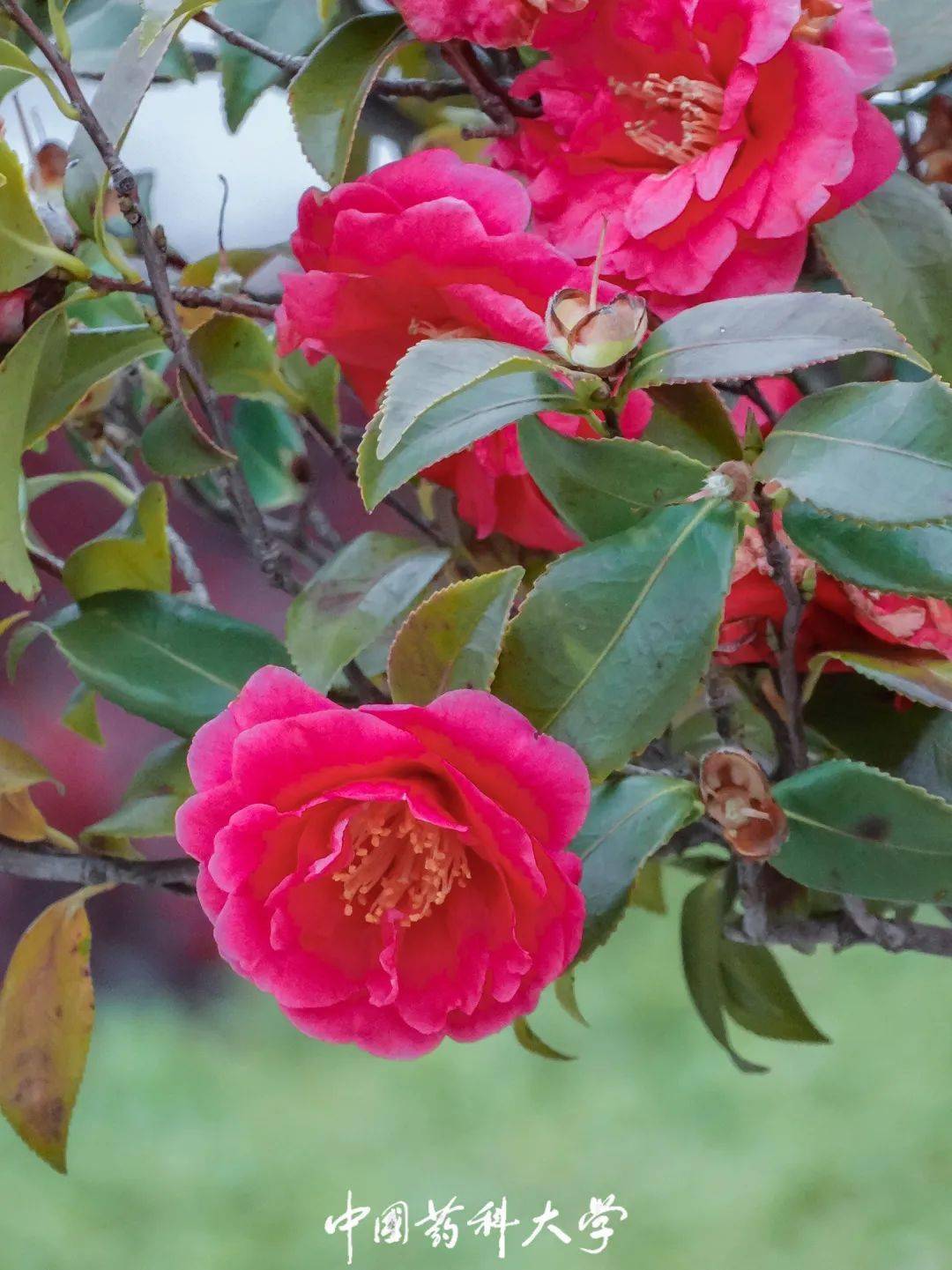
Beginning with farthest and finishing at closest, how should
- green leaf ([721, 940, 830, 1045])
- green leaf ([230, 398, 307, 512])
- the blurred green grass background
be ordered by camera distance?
the blurred green grass background, green leaf ([230, 398, 307, 512]), green leaf ([721, 940, 830, 1045])

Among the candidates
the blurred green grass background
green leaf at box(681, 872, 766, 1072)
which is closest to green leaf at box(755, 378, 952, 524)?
green leaf at box(681, 872, 766, 1072)

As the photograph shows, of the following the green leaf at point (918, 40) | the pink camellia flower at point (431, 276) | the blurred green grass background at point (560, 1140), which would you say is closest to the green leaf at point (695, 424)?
the pink camellia flower at point (431, 276)

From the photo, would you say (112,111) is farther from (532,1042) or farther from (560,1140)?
(560,1140)

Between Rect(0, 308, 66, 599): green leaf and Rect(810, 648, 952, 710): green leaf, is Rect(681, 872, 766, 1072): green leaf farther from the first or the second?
Rect(0, 308, 66, 599): green leaf

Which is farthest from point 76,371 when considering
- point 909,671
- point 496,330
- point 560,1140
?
point 560,1140

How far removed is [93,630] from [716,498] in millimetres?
229

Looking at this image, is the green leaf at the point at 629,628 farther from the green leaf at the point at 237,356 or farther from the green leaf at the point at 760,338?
the green leaf at the point at 237,356

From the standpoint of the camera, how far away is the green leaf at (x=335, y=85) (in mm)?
404

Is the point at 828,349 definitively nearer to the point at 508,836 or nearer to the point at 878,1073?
the point at 508,836

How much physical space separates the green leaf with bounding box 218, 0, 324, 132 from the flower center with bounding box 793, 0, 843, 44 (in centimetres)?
21

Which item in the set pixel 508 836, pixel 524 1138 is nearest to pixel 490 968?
pixel 508 836

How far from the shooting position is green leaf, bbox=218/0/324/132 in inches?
18.8

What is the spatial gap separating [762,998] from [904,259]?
0.97 feet

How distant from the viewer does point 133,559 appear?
0.45m
